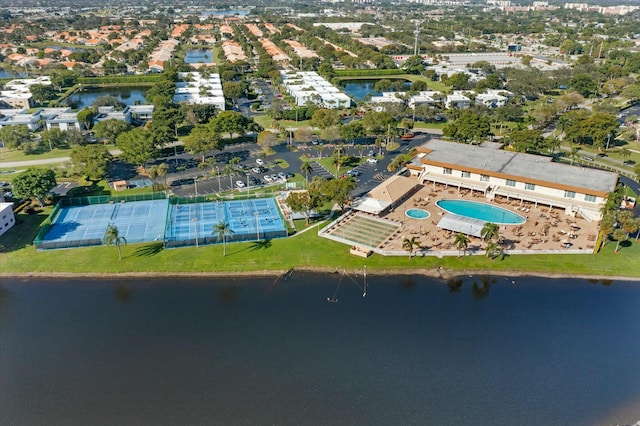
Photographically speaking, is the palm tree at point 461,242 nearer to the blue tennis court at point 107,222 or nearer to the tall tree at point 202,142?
the blue tennis court at point 107,222

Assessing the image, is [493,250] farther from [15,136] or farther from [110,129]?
[15,136]

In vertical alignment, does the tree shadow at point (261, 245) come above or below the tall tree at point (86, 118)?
below

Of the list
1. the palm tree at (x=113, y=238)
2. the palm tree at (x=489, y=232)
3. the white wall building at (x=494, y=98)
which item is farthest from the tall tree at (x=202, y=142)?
the white wall building at (x=494, y=98)

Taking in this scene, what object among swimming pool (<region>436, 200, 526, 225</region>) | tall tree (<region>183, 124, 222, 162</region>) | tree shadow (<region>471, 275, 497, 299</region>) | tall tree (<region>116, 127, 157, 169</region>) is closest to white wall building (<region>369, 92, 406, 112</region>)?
A: tall tree (<region>183, 124, 222, 162</region>)

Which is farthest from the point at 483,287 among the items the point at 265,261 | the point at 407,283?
the point at 265,261

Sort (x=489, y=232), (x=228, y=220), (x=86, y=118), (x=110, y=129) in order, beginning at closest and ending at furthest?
(x=489, y=232)
(x=228, y=220)
(x=110, y=129)
(x=86, y=118)

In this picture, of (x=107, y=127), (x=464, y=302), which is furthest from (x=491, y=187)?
(x=107, y=127)
